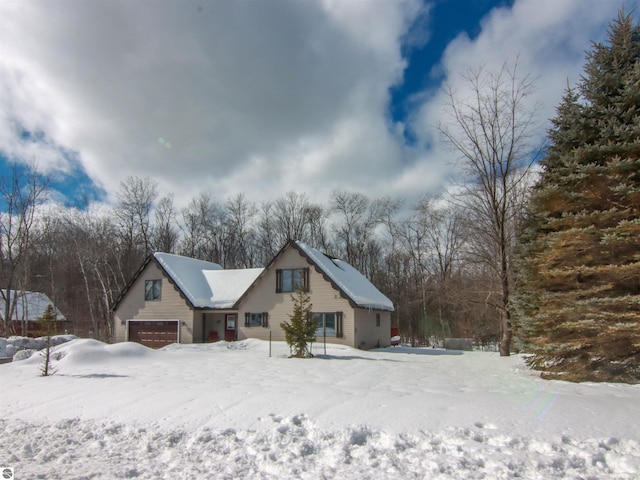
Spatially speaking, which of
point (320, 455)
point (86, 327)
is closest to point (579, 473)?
point (320, 455)

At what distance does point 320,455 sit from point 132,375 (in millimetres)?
8067

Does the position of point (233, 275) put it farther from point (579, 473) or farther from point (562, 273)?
point (579, 473)

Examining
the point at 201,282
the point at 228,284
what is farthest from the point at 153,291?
the point at 228,284

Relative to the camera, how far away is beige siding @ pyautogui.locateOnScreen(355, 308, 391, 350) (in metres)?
24.8

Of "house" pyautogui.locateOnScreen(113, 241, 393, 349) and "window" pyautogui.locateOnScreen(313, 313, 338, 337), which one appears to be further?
"house" pyautogui.locateOnScreen(113, 241, 393, 349)

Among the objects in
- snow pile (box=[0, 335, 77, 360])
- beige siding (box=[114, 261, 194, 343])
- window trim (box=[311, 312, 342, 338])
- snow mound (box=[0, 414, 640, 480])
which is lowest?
snow mound (box=[0, 414, 640, 480])

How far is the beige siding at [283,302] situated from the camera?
24.5m

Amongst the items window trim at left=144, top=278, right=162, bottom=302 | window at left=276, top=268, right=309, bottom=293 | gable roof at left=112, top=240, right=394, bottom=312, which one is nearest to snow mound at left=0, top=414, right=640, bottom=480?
gable roof at left=112, top=240, right=394, bottom=312

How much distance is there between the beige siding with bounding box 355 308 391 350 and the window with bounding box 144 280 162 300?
42.4ft

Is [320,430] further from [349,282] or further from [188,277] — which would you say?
[188,277]

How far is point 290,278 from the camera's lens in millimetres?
26234

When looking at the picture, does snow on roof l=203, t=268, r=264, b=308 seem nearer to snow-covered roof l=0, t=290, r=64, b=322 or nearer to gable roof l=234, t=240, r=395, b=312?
gable roof l=234, t=240, r=395, b=312

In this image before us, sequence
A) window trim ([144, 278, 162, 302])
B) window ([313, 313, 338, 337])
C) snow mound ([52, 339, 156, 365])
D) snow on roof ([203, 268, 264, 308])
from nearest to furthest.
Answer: snow mound ([52, 339, 156, 365]) → window ([313, 313, 338, 337]) → snow on roof ([203, 268, 264, 308]) → window trim ([144, 278, 162, 302])

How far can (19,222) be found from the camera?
3222 centimetres
